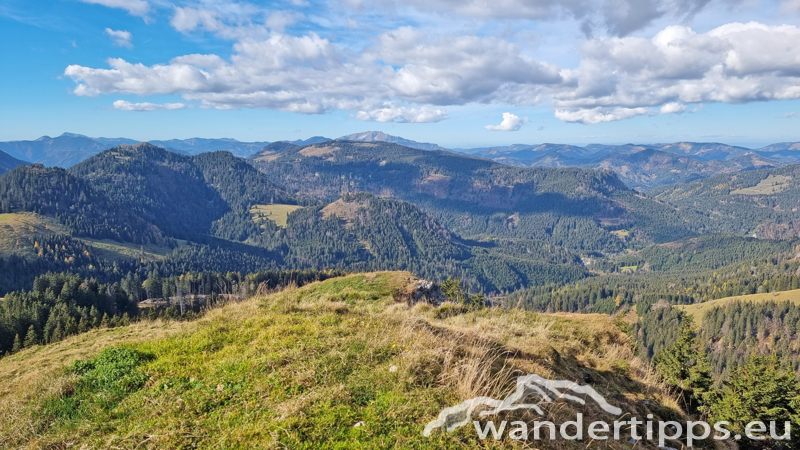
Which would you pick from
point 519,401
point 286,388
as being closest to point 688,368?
point 519,401

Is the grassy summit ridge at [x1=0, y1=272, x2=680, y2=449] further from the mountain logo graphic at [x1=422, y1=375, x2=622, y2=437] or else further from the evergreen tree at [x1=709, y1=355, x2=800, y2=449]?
the evergreen tree at [x1=709, y1=355, x2=800, y2=449]

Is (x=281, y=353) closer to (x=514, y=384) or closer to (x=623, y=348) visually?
(x=514, y=384)

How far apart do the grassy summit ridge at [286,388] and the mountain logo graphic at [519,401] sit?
0.21m

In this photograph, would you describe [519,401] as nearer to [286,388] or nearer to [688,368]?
[286,388]

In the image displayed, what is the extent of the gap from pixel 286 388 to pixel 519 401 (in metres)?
5.70

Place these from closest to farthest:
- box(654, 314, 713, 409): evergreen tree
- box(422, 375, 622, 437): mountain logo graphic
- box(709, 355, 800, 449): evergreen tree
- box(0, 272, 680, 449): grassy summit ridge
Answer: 1. box(0, 272, 680, 449): grassy summit ridge
2. box(422, 375, 622, 437): mountain logo graphic
3. box(709, 355, 800, 449): evergreen tree
4. box(654, 314, 713, 409): evergreen tree

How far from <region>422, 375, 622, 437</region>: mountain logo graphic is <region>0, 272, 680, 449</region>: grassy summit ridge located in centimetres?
21

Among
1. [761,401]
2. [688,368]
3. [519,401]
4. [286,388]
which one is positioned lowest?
[761,401]

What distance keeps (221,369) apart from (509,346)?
9411 mm

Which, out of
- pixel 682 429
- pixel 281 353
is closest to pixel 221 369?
pixel 281 353

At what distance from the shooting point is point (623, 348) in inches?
779

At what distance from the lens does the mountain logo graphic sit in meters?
7.81

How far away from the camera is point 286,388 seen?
887 cm

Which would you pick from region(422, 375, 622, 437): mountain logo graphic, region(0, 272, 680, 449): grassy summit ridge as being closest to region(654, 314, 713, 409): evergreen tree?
region(0, 272, 680, 449): grassy summit ridge
